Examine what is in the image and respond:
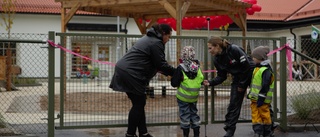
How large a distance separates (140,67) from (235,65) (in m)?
1.45

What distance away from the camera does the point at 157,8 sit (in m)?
15.1

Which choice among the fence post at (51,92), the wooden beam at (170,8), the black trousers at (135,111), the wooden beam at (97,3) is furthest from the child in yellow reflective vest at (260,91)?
the wooden beam at (97,3)

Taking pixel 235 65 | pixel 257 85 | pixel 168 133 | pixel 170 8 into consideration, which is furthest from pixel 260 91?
pixel 170 8

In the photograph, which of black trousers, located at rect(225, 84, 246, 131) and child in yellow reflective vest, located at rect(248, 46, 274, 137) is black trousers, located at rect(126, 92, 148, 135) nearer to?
black trousers, located at rect(225, 84, 246, 131)

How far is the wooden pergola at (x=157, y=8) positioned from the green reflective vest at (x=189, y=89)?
5.50 metres

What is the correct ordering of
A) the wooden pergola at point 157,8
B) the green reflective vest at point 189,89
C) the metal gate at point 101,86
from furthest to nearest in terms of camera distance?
1. the wooden pergola at point 157,8
2. the metal gate at point 101,86
3. the green reflective vest at point 189,89

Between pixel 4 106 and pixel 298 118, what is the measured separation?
25.3 feet

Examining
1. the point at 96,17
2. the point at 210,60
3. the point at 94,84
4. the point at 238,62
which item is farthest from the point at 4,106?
the point at 96,17

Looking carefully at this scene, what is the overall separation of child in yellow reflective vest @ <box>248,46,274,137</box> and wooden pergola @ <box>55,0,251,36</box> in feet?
17.8

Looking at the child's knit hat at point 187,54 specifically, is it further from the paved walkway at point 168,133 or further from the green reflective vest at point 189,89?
the paved walkway at point 168,133

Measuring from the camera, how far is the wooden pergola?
476 inches

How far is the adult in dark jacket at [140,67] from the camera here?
6086 millimetres

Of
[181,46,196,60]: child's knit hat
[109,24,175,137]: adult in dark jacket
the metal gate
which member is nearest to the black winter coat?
[109,24,175,137]: adult in dark jacket

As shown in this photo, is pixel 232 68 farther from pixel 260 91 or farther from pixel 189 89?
pixel 189 89
